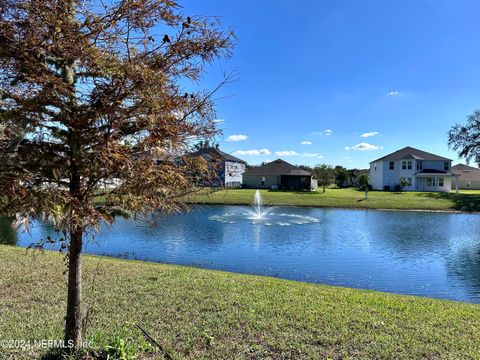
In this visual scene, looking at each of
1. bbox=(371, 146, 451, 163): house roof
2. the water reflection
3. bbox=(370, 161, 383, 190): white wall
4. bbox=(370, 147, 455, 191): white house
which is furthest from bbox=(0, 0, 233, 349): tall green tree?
bbox=(370, 161, 383, 190): white wall

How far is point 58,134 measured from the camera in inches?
118

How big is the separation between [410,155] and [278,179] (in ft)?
58.5

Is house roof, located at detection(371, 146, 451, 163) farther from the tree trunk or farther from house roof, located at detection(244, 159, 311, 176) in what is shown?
the tree trunk

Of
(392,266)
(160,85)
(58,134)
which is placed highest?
(160,85)

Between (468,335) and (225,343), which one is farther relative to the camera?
(468,335)

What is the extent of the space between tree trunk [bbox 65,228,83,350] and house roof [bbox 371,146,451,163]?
52.0 meters

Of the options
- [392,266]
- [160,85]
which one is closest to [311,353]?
[160,85]

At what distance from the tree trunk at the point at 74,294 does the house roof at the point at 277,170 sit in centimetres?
4801

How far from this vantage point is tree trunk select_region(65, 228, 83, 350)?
3.56 m

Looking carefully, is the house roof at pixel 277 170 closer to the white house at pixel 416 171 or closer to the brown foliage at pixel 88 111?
the white house at pixel 416 171

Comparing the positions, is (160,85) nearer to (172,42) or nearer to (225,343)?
(172,42)

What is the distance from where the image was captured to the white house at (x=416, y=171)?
4894cm

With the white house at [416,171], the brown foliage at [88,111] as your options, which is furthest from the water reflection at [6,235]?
the white house at [416,171]

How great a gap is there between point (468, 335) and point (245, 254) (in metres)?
8.78
